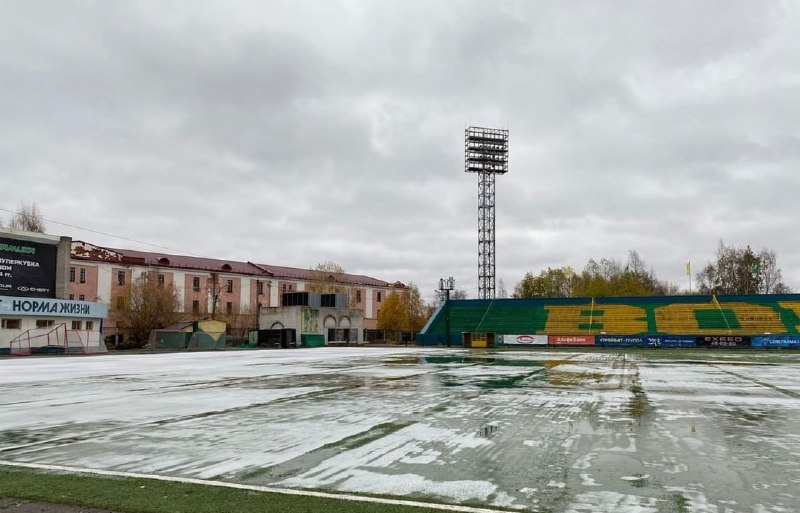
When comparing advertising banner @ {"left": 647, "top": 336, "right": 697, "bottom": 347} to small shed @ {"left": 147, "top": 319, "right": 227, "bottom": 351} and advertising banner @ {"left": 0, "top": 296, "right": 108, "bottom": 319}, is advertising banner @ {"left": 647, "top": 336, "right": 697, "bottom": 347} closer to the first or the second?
small shed @ {"left": 147, "top": 319, "right": 227, "bottom": 351}

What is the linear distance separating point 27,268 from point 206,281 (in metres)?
36.1

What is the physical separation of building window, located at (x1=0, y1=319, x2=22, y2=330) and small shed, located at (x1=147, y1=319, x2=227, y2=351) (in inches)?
653

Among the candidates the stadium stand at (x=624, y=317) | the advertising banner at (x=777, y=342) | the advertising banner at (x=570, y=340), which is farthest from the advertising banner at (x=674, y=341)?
the advertising banner at (x=570, y=340)

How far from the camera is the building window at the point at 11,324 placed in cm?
4456

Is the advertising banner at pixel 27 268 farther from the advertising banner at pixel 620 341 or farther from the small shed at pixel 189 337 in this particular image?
the advertising banner at pixel 620 341

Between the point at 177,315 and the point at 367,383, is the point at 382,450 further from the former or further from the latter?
the point at 177,315

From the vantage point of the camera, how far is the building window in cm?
4456

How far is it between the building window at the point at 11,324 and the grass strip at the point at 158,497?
A: 46838 millimetres

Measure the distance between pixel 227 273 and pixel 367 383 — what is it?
2848 inches

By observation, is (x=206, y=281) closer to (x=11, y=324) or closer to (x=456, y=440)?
(x=11, y=324)

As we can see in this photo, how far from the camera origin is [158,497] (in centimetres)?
567

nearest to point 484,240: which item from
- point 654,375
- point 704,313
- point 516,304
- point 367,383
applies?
point 516,304

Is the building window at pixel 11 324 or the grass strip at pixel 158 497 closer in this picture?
the grass strip at pixel 158 497

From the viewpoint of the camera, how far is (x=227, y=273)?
85.8 m
